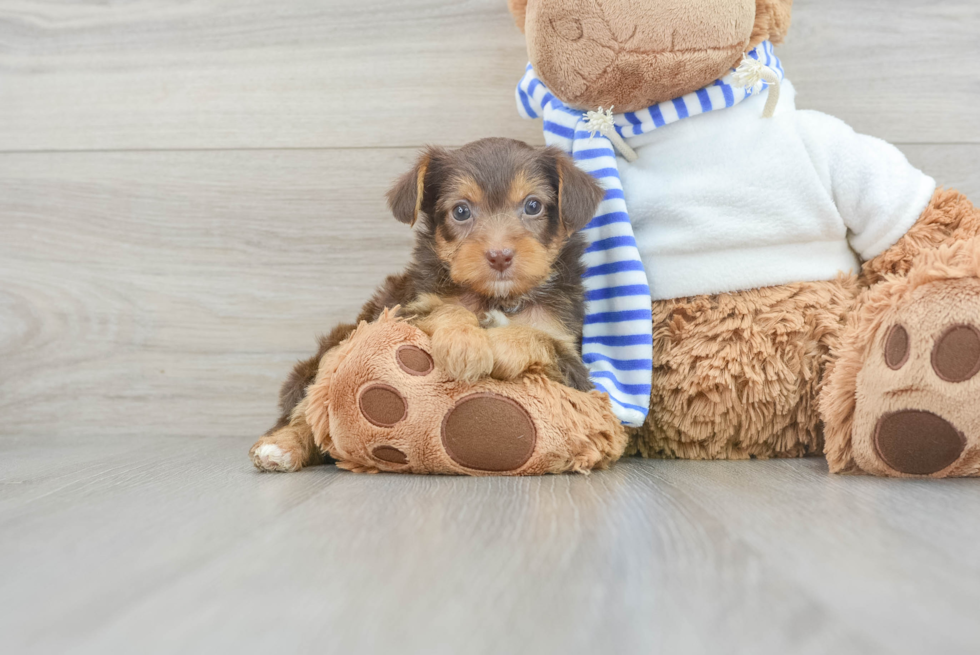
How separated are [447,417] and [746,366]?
78 centimetres

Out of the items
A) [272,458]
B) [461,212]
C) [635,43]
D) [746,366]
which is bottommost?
[272,458]

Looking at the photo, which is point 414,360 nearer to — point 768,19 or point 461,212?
point 461,212

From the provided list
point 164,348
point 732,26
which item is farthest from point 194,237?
point 732,26

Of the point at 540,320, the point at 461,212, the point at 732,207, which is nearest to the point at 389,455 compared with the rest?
the point at 540,320

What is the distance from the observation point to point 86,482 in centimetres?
174

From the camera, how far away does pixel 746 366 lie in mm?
1859

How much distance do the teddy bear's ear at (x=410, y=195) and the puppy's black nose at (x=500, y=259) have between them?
0.26 metres

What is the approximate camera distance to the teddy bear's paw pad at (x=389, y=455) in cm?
169

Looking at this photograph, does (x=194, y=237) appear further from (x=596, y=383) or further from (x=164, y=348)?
(x=596, y=383)

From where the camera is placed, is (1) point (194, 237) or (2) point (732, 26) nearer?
(2) point (732, 26)

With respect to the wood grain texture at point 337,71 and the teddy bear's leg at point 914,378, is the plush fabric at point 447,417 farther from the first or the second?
the wood grain texture at point 337,71

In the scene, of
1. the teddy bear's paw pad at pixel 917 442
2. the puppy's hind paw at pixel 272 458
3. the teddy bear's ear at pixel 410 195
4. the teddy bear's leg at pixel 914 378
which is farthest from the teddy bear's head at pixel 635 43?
the puppy's hind paw at pixel 272 458

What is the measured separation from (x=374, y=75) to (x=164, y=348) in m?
1.23

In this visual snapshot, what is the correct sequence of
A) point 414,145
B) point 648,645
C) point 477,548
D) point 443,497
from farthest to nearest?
point 414,145, point 443,497, point 477,548, point 648,645
